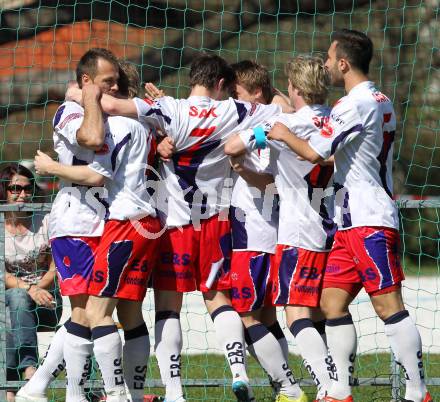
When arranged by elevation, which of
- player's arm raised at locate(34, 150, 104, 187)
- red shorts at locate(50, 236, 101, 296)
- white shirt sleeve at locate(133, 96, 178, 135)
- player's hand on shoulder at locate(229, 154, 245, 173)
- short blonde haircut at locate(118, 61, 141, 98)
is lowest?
red shorts at locate(50, 236, 101, 296)

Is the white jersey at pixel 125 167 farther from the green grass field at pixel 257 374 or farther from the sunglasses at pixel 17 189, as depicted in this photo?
the green grass field at pixel 257 374

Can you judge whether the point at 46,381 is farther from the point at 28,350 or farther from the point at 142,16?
the point at 142,16

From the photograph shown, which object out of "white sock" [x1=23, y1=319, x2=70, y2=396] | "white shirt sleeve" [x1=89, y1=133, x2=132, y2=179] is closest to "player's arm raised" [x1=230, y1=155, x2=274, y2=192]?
"white shirt sleeve" [x1=89, y1=133, x2=132, y2=179]

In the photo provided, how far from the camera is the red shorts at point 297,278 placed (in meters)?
6.38

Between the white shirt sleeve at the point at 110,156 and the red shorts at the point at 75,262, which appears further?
the red shorts at the point at 75,262

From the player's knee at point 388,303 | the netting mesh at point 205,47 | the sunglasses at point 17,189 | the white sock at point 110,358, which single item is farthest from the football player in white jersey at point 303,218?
the netting mesh at point 205,47

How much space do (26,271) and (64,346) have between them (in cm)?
134

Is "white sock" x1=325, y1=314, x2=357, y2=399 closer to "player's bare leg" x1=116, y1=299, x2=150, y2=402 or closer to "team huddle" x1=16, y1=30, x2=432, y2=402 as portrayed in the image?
"team huddle" x1=16, y1=30, x2=432, y2=402

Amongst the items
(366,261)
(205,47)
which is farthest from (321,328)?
Result: (205,47)

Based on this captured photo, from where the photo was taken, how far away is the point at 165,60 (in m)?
12.3

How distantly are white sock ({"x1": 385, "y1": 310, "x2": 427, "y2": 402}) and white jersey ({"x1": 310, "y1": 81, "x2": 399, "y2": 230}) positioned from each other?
544 millimetres

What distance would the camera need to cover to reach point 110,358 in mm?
6133

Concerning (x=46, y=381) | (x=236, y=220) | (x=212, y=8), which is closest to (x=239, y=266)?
(x=236, y=220)

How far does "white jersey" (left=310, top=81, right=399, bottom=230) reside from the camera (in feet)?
19.6
